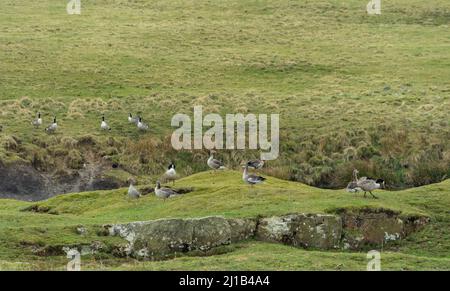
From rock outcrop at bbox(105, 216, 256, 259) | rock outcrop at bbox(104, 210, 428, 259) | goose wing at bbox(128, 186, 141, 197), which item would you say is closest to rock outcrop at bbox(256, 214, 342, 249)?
rock outcrop at bbox(104, 210, 428, 259)

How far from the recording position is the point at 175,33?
278ft

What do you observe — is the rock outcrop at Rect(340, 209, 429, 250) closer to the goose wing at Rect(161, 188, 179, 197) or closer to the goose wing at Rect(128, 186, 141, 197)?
the goose wing at Rect(161, 188, 179, 197)

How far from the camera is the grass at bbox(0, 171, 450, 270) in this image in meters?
24.8

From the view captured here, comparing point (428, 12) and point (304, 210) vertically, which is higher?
point (428, 12)

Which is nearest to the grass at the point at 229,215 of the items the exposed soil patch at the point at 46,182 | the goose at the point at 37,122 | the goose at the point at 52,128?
the exposed soil patch at the point at 46,182

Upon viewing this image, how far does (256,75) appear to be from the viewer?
72375mm

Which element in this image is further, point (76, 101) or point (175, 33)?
point (175, 33)

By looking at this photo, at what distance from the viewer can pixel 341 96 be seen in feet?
215

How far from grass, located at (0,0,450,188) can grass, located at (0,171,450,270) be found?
574 inches
